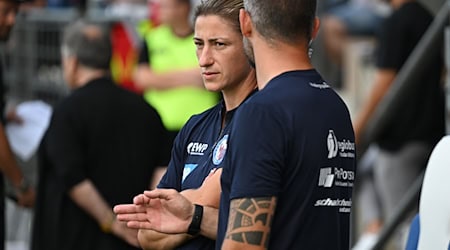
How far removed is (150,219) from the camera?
14.0 ft

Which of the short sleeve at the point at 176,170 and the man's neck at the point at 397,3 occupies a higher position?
the man's neck at the point at 397,3

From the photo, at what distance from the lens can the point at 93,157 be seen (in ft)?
23.3

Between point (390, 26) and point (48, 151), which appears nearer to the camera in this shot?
point (48, 151)

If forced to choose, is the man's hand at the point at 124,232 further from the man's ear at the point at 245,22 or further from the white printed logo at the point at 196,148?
the man's ear at the point at 245,22

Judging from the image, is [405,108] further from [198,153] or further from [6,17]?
[198,153]

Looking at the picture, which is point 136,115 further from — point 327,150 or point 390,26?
point 327,150

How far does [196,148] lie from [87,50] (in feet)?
9.26

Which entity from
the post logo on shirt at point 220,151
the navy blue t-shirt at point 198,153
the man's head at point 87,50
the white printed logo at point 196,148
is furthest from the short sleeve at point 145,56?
the post logo on shirt at point 220,151

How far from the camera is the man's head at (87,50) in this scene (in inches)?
287

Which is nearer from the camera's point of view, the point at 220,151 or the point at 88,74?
the point at 220,151

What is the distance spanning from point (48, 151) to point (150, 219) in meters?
2.93

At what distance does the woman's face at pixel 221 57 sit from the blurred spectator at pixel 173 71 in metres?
4.86

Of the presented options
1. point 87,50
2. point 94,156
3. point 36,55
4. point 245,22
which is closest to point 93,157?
point 94,156

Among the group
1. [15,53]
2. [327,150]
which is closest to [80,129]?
[327,150]
